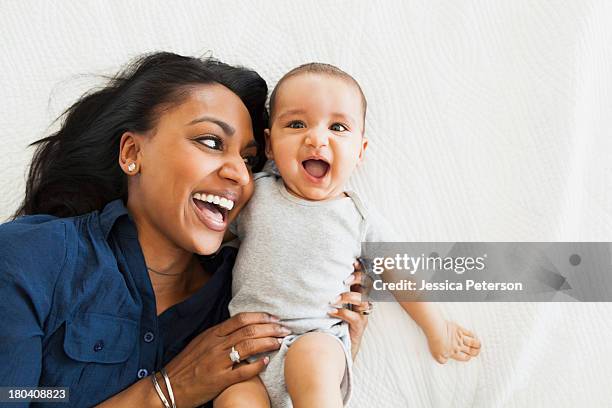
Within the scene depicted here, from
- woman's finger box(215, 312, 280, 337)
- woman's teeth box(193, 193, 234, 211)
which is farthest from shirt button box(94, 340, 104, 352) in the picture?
woman's teeth box(193, 193, 234, 211)

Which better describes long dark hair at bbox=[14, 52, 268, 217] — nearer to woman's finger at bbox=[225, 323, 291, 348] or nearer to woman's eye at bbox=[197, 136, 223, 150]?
woman's eye at bbox=[197, 136, 223, 150]

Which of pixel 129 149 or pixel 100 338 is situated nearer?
pixel 100 338

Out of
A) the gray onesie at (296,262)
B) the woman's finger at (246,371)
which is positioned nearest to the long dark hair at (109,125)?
the gray onesie at (296,262)

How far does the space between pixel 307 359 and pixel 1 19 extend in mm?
1225

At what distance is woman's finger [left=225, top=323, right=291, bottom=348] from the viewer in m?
1.28

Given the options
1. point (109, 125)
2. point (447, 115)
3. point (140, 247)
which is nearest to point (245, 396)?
point (140, 247)

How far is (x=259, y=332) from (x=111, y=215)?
39 centimetres

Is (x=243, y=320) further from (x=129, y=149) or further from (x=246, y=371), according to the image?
(x=129, y=149)

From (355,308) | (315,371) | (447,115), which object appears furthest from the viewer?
(447,115)

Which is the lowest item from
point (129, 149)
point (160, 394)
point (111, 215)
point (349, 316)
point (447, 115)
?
point (160, 394)

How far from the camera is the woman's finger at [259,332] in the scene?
1281 mm

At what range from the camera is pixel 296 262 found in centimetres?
131

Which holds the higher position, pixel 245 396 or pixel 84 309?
pixel 84 309

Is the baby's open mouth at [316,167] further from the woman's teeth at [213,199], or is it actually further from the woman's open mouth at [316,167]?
the woman's teeth at [213,199]
